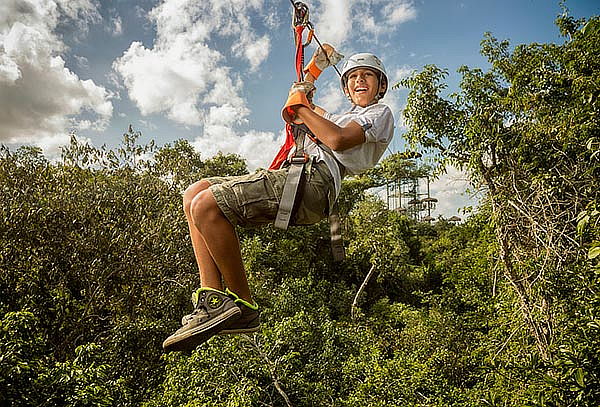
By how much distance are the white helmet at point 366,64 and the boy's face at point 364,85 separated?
23 mm

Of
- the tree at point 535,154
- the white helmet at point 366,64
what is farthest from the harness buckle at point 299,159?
the tree at point 535,154

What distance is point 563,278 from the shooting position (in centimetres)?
532

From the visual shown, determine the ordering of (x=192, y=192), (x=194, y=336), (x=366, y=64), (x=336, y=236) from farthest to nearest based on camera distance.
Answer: (x=336, y=236) → (x=366, y=64) → (x=192, y=192) → (x=194, y=336)

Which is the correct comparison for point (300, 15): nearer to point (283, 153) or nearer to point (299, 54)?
point (299, 54)

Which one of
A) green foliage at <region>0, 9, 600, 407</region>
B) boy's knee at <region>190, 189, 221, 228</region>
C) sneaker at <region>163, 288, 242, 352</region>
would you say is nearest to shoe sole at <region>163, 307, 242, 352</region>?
sneaker at <region>163, 288, 242, 352</region>

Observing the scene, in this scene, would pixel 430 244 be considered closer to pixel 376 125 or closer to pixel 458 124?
pixel 458 124

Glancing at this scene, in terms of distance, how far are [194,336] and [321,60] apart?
1.21 meters

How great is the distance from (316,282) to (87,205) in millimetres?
7957

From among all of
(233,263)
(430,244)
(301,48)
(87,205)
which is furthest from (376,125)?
(430,244)

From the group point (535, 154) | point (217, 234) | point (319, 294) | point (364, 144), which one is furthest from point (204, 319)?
point (319, 294)

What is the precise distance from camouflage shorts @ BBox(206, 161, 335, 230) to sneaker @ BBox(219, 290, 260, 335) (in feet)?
0.92

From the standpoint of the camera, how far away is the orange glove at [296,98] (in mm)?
1709

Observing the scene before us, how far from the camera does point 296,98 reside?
172cm

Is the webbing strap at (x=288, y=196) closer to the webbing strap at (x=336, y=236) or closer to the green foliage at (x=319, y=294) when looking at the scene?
the webbing strap at (x=336, y=236)
